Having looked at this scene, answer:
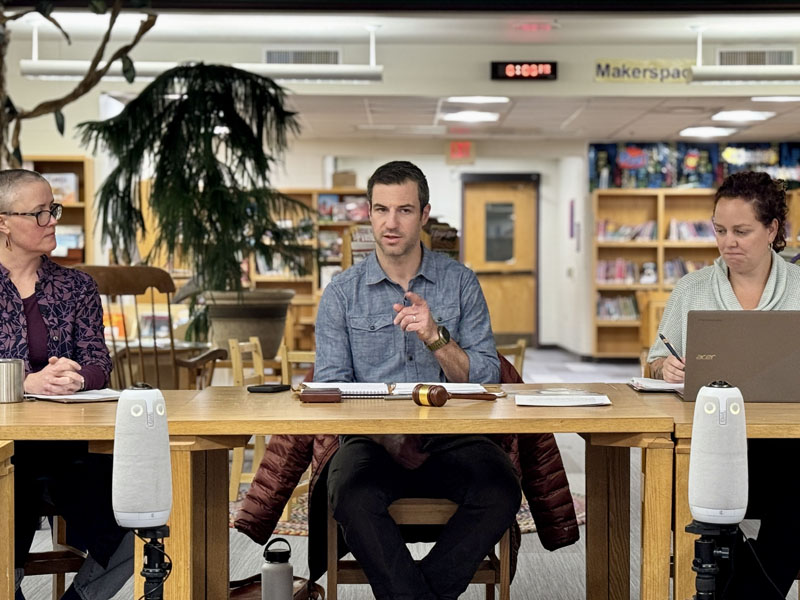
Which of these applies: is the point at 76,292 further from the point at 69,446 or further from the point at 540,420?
the point at 540,420

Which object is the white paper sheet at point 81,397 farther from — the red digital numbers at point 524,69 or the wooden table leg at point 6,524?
the red digital numbers at point 524,69

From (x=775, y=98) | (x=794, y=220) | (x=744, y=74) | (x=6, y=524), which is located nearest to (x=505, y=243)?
(x=794, y=220)

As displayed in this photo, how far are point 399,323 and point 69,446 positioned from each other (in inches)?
33.3

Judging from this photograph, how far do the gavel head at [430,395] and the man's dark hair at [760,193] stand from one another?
3.51ft

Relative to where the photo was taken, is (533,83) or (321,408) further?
(533,83)

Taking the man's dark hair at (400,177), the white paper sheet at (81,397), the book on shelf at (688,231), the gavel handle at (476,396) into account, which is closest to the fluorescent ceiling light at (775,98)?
the book on shelf at (688,231)

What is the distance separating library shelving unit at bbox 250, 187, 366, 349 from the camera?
11.8 m

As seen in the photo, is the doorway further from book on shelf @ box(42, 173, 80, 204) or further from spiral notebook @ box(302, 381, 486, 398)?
spiral notebook @ box(302, 381, 486, 398)

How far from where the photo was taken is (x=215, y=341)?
5562 mm

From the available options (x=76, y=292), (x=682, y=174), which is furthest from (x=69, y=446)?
Result: (x=682, y=174)

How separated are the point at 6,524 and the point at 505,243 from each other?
43.3ft

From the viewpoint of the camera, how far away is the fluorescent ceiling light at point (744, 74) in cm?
815

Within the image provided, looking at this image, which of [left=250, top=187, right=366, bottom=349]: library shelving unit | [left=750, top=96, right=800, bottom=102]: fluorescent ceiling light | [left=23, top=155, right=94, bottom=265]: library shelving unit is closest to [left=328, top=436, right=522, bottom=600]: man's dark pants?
[left=23, top=155, right=94, bottom=265]: library shelving unit

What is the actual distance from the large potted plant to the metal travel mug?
10.2 feet
